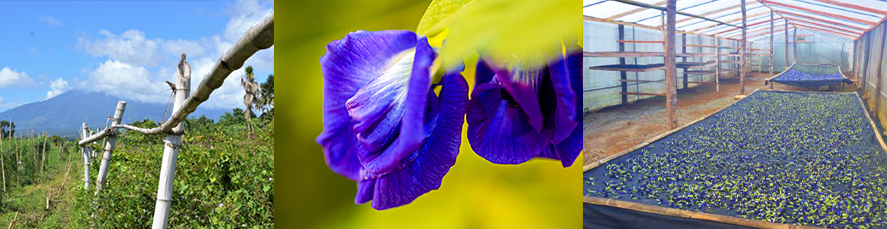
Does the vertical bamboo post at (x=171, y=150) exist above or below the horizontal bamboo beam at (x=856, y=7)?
below

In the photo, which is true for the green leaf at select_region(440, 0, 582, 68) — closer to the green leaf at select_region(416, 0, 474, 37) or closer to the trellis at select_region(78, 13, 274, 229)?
the green leaf at select_region(416, 0, 474, 37)

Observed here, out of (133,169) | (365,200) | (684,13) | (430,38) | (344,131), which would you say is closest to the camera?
(430,38)

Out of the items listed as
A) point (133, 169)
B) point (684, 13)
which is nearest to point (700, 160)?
point (684, 13)

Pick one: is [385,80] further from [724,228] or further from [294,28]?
[724,228]

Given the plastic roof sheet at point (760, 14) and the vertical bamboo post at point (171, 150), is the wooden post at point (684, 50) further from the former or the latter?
the vertical bamboo post at point (171, 150)

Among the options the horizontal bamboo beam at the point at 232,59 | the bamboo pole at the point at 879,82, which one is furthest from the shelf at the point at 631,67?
the horizontal bamboo beam at the point at 232,59

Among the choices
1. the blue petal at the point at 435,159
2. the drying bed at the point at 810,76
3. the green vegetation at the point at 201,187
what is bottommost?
the green vegetation at the point at 201,187

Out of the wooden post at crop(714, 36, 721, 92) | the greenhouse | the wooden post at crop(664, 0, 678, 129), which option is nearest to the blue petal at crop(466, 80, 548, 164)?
the greenhouse

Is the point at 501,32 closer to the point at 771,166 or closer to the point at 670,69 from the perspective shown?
the point at 670,69
